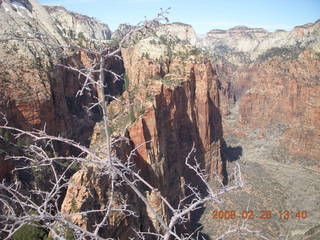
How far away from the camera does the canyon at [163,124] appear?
16.4m

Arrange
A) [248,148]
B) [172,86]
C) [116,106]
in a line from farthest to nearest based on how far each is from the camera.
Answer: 1. [248,148]
2. [172,86]
3. [116,106]

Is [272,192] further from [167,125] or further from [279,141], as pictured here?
[279,141]

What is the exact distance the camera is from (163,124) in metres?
28.7

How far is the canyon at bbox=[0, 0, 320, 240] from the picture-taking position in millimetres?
16375

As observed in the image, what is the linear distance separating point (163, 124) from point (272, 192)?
87.2ft

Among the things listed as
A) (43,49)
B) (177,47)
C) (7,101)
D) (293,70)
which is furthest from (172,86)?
(293,70)

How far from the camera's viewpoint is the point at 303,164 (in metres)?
60.7

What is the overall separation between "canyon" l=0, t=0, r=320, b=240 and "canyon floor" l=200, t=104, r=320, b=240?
0.74ft

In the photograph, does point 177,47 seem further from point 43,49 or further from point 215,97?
point 43,49

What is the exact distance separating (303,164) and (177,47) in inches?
1541

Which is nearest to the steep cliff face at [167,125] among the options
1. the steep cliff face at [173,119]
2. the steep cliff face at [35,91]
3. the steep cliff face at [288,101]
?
the steep cliff face at [173,119]

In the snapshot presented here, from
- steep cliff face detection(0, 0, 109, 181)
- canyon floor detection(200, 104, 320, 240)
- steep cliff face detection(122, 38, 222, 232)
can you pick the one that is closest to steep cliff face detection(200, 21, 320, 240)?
canyon floor detection(200, 104, 320, 240)
